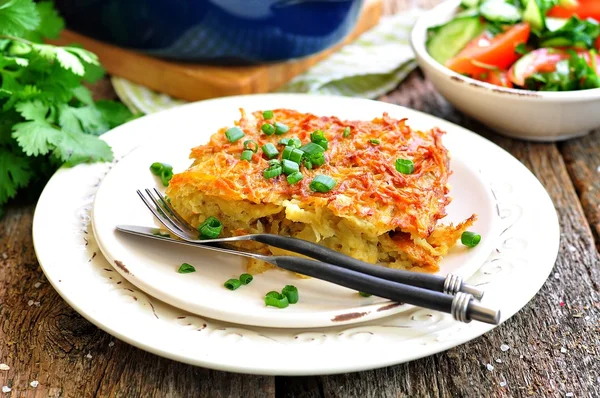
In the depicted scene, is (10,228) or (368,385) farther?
(10,228)

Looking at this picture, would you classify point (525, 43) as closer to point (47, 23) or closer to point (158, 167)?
point (158, 167)

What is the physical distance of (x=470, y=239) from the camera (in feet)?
8.25

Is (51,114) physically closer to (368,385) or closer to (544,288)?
(368,385)

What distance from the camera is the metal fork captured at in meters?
2.00

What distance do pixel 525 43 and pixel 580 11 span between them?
1.59 ft

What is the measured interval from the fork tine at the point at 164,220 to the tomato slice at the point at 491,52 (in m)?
1.98

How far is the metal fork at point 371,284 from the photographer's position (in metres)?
2.00

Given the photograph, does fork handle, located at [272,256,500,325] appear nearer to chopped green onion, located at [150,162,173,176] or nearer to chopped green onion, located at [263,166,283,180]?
chopped green onion, located at [263,166,283,180]

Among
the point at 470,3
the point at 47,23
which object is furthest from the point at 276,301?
the point at 470,3

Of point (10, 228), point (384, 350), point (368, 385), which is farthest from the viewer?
point (10, 228)

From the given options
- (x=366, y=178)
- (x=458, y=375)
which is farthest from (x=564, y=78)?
(x=458, y=375)

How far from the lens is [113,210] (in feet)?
8.75

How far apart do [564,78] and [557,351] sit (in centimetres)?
174

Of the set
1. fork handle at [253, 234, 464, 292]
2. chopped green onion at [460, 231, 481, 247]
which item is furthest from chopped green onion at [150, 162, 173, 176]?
chopped green onion at [460, 231, 481, 247]
